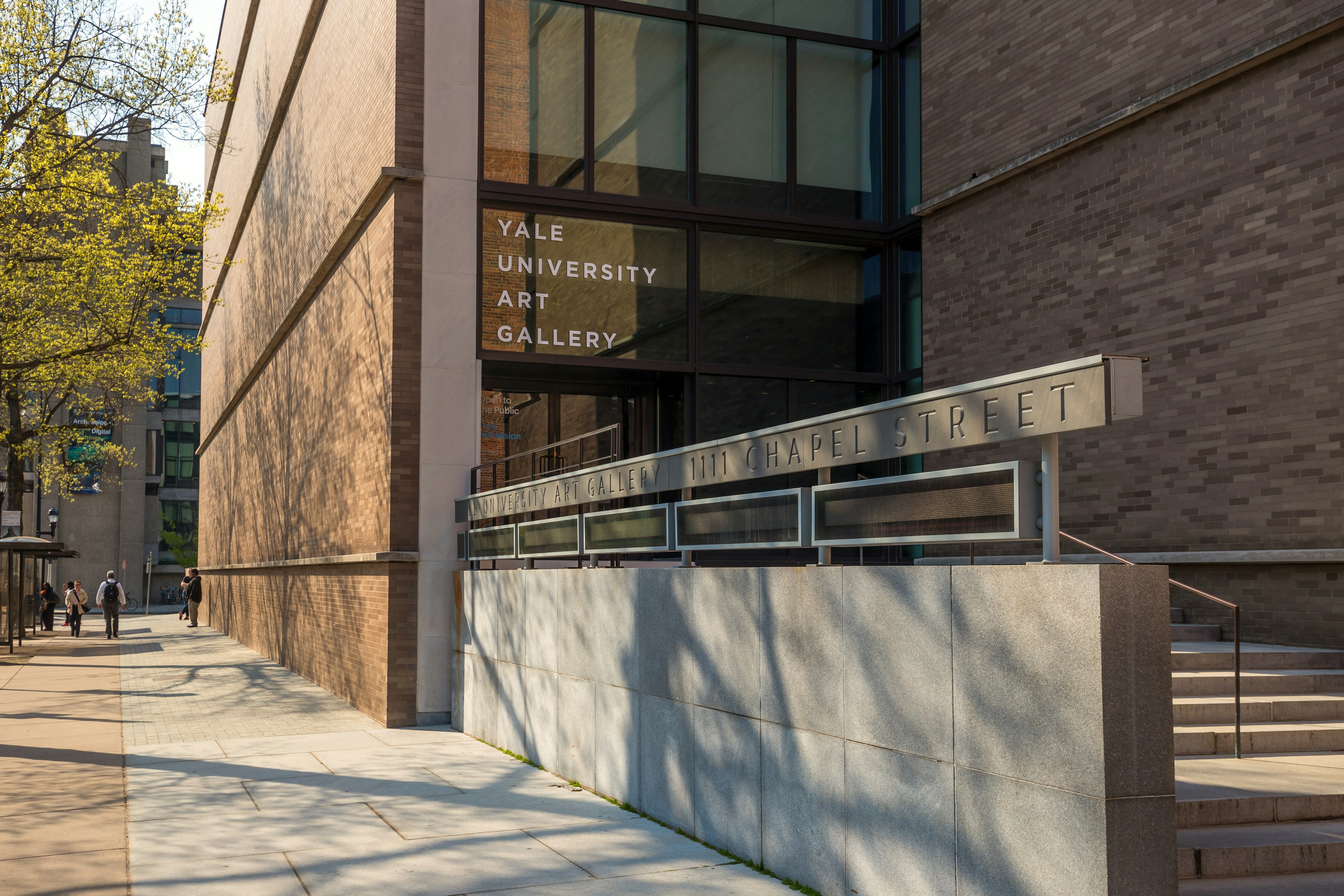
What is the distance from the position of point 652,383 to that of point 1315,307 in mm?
7153

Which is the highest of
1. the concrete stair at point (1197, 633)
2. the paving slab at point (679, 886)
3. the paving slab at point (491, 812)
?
the concrete stair at point (1197, 633)

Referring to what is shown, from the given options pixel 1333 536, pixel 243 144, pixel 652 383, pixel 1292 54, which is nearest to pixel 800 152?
pixel 652 383

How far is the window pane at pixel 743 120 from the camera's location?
1394cm

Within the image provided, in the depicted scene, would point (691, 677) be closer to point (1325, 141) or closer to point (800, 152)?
point (1325, 141)

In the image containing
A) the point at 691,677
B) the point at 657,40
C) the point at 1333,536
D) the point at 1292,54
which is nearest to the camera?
the point at 691,677

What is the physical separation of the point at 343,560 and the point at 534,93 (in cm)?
618

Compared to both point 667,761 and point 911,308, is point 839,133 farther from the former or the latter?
point 667,761

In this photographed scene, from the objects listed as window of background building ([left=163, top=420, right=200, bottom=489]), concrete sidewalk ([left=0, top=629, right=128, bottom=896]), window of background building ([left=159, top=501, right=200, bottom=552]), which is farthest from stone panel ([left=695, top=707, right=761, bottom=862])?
window of background building ([left=163, top=420, right=200, bottom=489])

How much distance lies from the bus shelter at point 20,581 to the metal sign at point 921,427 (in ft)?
66.8

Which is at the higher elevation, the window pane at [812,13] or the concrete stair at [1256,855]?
the window pane at [812,13]

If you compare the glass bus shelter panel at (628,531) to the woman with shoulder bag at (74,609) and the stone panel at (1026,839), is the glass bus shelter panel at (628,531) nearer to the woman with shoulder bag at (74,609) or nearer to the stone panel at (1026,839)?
the stone panel at (1026,839)

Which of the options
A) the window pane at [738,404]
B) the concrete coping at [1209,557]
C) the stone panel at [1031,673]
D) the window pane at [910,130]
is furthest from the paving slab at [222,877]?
the window pane at [910,130]

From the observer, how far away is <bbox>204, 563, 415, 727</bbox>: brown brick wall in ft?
40.2

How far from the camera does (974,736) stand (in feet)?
15.4
